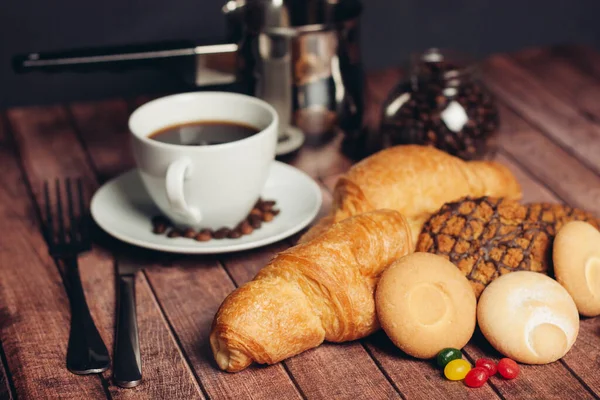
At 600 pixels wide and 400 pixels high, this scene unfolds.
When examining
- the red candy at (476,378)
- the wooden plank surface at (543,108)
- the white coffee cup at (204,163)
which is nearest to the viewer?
the red candy at (476,378)

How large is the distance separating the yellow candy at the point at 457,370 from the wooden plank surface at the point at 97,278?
303 millimetres

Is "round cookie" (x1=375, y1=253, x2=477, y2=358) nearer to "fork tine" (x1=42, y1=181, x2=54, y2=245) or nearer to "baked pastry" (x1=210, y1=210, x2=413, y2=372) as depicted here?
"baked pastry" (x1=210, y1=210, x2=413, y2=372)

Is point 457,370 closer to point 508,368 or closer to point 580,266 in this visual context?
point 508,368

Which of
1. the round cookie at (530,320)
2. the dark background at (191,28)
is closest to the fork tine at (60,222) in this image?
the round cookie at (530,320)

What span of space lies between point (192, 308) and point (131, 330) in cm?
10

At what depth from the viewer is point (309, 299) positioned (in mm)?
1063

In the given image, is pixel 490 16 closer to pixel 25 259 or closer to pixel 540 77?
pixel 540 77

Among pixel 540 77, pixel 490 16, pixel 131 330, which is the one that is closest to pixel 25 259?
pixel 131 330

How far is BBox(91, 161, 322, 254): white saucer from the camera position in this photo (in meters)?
1.25

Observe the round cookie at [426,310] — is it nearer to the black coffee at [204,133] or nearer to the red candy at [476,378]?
the red candy at [476,378]

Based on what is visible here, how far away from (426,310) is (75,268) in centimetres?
54

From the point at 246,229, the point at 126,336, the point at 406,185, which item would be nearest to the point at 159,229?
the point at 246,229

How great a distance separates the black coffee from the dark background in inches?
31.5

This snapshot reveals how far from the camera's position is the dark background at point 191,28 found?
6.71ft
